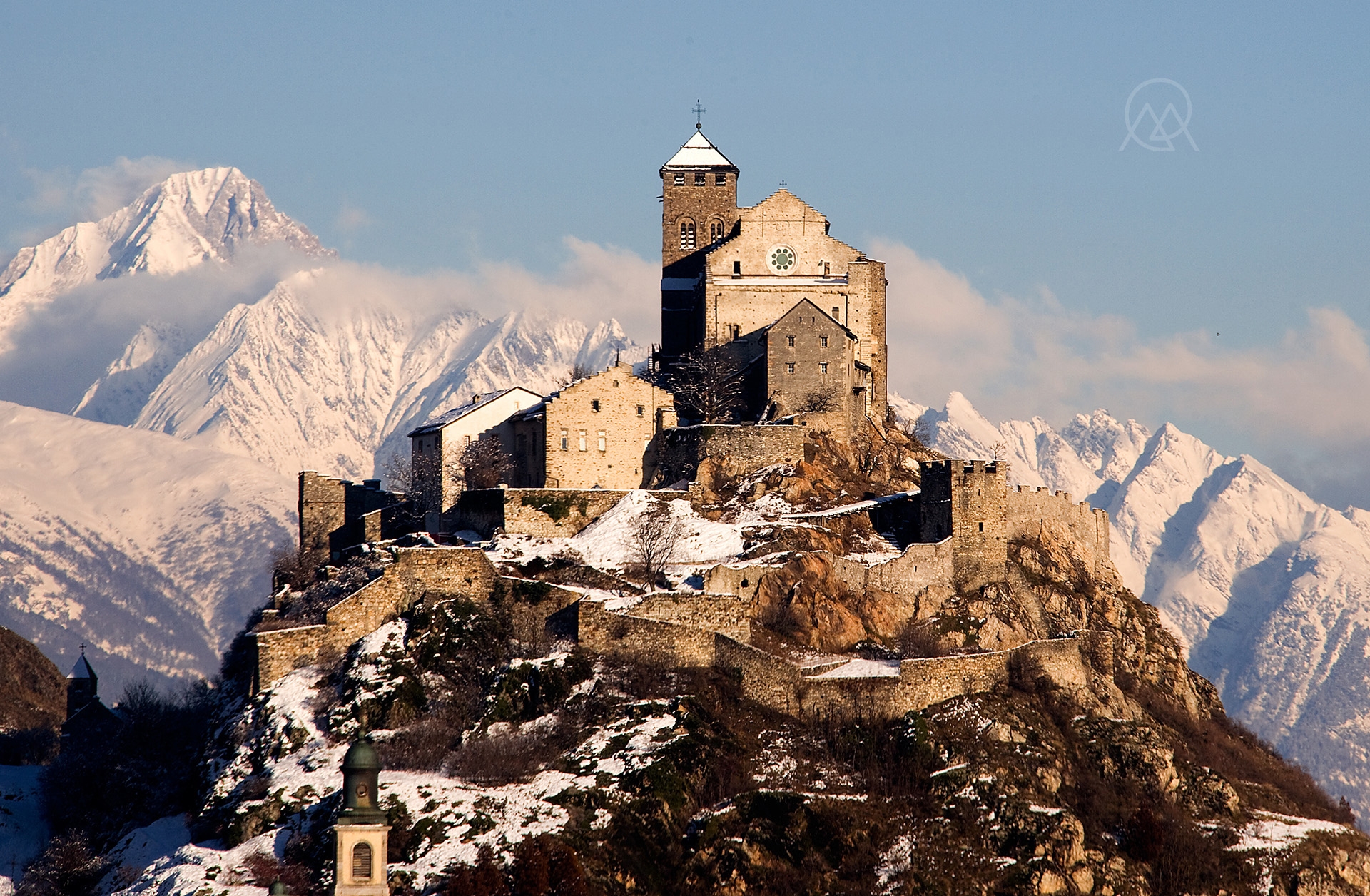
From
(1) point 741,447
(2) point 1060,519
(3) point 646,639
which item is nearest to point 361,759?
(3) point 646,639

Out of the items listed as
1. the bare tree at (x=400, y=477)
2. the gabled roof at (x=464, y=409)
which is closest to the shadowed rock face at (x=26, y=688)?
the bare tree at (x=400, y=477)

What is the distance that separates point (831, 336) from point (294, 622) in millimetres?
35286

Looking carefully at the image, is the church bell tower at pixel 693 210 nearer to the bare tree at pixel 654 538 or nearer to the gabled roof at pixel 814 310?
the gabled roof at pixel 814 310

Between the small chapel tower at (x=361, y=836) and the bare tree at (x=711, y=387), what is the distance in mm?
40888

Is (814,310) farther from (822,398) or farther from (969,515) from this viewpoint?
(969,515)

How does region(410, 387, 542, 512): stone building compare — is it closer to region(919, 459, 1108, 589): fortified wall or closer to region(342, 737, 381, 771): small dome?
region(919, 459, 1108, 589): fortified wall

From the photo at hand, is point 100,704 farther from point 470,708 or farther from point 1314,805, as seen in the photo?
point 1314,805

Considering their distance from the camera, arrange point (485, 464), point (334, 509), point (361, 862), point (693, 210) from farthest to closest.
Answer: point (693, 210), point (334, 509), point (485, 464), point (361, 862)

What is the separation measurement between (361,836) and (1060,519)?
46732 mm

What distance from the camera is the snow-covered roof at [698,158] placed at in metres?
122

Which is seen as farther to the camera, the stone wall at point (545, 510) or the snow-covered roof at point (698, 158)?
the snow-covered roof at point (698, 158)

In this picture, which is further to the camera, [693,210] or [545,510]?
[693,210]

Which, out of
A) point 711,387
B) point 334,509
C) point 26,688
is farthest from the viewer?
point 26,688

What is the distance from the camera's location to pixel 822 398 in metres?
102
